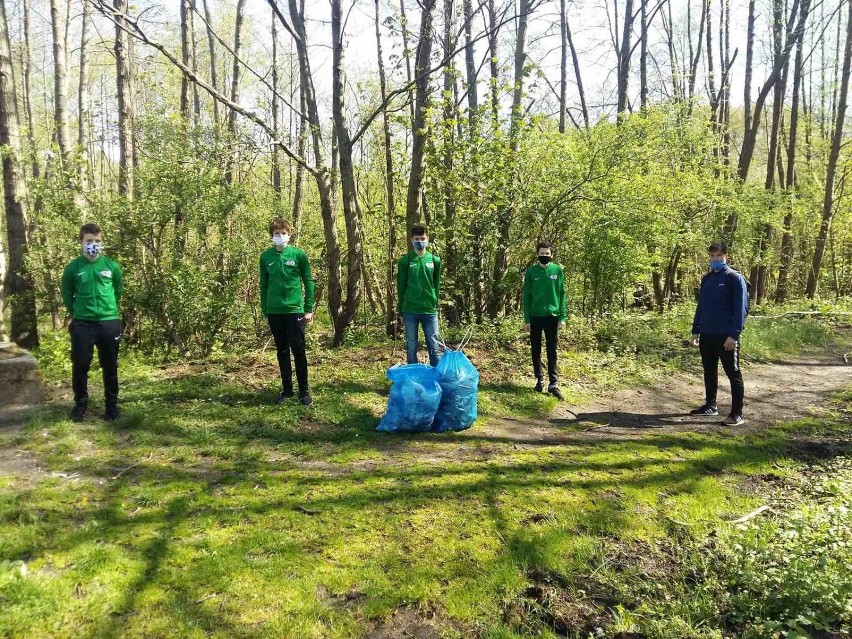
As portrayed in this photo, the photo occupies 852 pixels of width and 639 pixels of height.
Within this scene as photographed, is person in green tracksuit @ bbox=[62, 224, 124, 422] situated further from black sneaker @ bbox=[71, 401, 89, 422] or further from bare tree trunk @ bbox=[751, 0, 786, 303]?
bare tree trunk @ bbox=[751, 0, 786, 303]

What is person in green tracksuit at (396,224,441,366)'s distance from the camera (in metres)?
5.77

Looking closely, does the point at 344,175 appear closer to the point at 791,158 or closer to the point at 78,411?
the point at 78,411

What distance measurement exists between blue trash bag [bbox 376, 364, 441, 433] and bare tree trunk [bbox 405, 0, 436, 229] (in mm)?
3413

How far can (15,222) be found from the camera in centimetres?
743

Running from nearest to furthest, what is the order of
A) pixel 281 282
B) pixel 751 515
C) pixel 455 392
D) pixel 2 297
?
pixel 751 515 → pixel 455 392 → pixel 281 282 → pixel 2 297

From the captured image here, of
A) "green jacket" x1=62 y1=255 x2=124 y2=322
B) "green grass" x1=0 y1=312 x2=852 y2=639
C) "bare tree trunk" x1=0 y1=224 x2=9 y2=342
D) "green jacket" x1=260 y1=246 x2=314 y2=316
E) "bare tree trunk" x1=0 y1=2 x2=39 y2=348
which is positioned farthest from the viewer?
"bare tree trunk" x1=0 y1=2 x2=39 y2=348

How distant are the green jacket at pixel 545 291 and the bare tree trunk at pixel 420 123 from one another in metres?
2.35

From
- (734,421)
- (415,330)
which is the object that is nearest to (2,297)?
(415,330)

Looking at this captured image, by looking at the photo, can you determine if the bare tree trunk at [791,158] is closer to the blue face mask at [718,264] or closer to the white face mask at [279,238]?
the blue face mask at [718,264]

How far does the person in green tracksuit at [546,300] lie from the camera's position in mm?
6137

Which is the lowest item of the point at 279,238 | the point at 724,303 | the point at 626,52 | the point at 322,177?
the point at 724,303

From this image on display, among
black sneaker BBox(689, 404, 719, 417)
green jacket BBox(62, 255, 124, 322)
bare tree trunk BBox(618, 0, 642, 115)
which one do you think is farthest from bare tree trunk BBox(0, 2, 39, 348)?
bare tree trunk BBox(618, 0, 642, 115)

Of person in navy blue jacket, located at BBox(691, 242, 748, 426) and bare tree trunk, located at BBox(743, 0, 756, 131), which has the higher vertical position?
bare tree trunk, located at BBox(743, 0, 756, 131)

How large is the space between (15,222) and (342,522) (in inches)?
289
